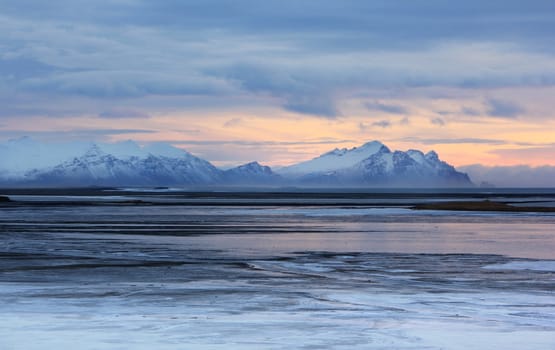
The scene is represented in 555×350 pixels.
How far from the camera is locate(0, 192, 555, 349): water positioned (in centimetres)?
1599

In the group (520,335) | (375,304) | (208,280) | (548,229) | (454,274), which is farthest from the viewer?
(548,229)

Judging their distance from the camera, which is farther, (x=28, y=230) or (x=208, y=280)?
(x=28, y=230)

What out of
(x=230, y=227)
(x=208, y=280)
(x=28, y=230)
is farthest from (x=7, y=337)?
(x=230, y=227)

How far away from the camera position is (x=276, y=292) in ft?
73.7

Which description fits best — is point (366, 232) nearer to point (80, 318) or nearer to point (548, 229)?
point (548, 229)

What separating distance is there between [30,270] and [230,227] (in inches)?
1062

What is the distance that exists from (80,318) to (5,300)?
348 centimetres

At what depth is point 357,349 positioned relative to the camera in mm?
14953

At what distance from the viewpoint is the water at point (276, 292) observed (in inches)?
630

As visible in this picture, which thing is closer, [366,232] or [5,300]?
[5,300]

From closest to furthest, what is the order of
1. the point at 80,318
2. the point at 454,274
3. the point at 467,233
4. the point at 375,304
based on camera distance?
the point at 80,318 < the point at 375,304 < the point at 454,274 < the point at 467,233

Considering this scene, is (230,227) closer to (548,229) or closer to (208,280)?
(548,229)

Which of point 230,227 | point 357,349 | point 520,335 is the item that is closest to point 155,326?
point 357,349

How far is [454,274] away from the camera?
26.8 meters
